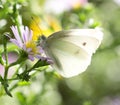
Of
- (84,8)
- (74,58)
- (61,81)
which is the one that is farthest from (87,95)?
(74,58)

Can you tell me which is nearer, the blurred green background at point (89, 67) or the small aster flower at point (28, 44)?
the small aster flower at point (28, 44)

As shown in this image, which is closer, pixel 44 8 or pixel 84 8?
pixel 84 8

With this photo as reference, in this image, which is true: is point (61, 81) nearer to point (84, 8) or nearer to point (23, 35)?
point (84, 8)

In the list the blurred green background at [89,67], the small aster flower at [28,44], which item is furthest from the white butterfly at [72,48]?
the blurred green background at [89,67]

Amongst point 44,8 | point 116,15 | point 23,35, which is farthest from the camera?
point 116,15

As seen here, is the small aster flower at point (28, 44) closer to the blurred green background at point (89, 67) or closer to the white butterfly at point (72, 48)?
the white butterfly at point (72, 48)

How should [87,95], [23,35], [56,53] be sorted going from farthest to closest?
[87,95], [56,53], [23,35]
